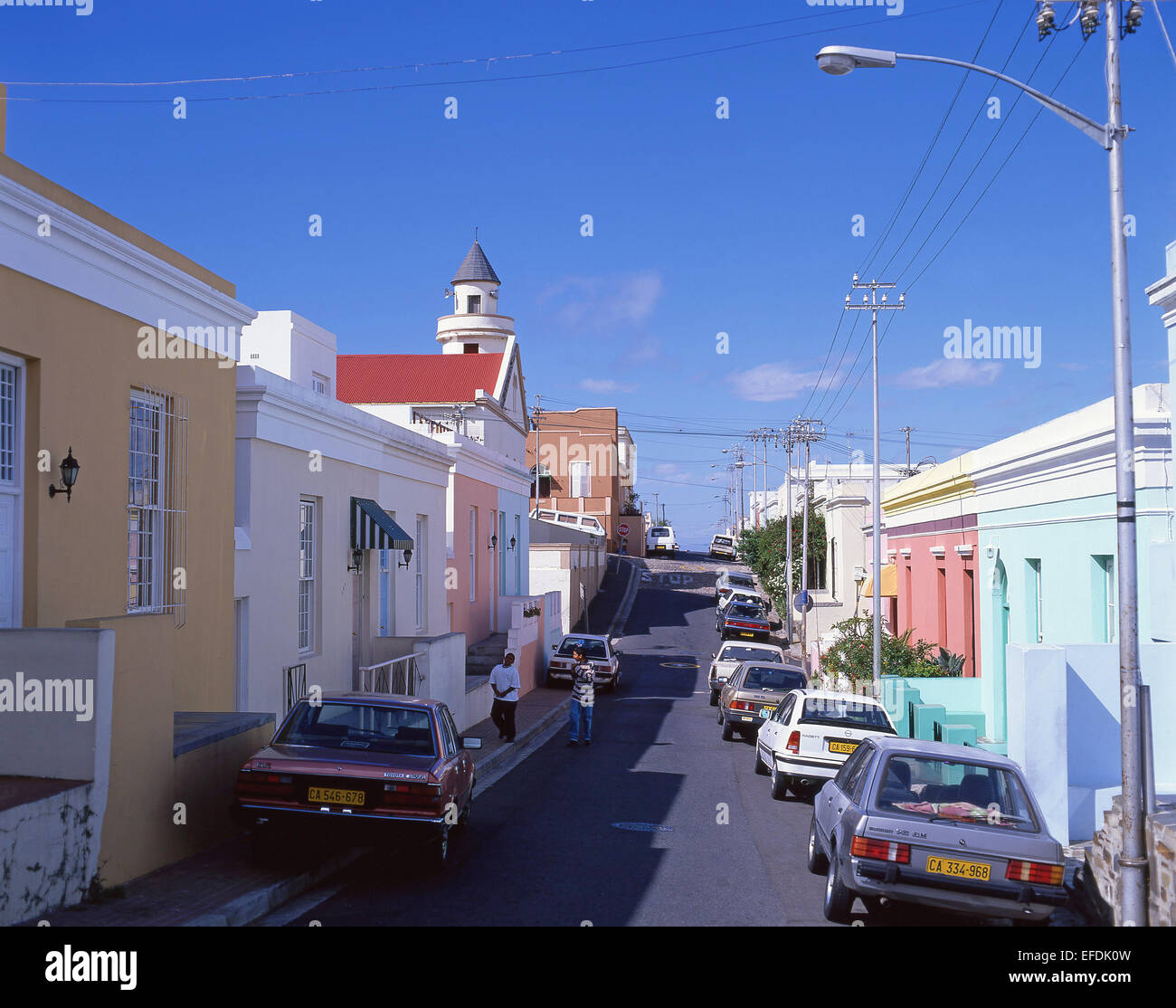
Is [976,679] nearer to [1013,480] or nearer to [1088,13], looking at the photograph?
[1013,480]

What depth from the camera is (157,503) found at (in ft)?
38.9

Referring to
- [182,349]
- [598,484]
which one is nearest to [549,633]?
[182,349]

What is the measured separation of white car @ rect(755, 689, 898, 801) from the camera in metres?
15.6

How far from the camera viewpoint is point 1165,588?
12.5 meters

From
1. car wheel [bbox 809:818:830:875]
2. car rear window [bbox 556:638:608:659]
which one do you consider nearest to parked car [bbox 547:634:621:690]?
car rear window [bbox 556:638:608:659]

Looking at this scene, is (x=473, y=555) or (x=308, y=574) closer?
(x=308, y=574)

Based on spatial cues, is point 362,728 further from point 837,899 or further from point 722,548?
point 722,548

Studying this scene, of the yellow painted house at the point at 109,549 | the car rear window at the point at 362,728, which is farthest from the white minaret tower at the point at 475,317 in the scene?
the car rear window at the point at 362,728

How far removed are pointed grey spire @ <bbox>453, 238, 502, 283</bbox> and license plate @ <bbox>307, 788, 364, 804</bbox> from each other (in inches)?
1836

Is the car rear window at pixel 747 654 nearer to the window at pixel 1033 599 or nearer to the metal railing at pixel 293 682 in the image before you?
the window at pixel 1033 599

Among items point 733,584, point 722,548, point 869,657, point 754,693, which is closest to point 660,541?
point 722,548

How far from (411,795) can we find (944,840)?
4.24 m

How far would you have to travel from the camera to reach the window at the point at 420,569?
2225 cm

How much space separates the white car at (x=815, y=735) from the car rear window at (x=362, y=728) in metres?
6.63
